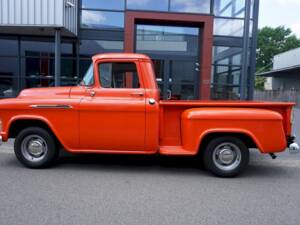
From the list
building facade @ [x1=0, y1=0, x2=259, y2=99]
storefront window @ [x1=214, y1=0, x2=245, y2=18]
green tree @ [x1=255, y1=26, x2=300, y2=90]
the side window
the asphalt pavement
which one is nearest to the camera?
the asphalt pavement

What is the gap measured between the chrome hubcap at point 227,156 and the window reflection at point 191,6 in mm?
9188

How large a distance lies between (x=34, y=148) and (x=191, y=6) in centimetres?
994

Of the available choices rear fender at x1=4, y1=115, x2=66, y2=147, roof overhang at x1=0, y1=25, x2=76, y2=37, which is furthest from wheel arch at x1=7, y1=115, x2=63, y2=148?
roof overhang at x1=0, y1=25, x2=76, y2=37

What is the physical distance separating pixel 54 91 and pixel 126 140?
1678 mm

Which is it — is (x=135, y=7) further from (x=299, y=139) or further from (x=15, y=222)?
(x=15, y=222)

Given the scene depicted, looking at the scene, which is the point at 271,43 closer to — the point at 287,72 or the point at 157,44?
the point at 287,72

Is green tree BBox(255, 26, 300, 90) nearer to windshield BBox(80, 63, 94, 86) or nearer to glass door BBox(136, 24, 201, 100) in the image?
glass door BBox(136, 24, 201, 100)

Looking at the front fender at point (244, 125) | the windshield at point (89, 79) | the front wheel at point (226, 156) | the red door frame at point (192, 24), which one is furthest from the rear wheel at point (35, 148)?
the red door frame at point (192, 24)

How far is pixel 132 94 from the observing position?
19.7 feet

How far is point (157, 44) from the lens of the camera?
1391 cm

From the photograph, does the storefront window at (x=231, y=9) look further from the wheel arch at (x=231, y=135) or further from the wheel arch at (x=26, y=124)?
the wheel arch at (x=26, y=124)

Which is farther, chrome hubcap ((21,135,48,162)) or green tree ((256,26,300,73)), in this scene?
green tree ((256,26,300,73))

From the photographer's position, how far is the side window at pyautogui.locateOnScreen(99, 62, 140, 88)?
611cm

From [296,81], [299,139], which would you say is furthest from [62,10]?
[296,81]
